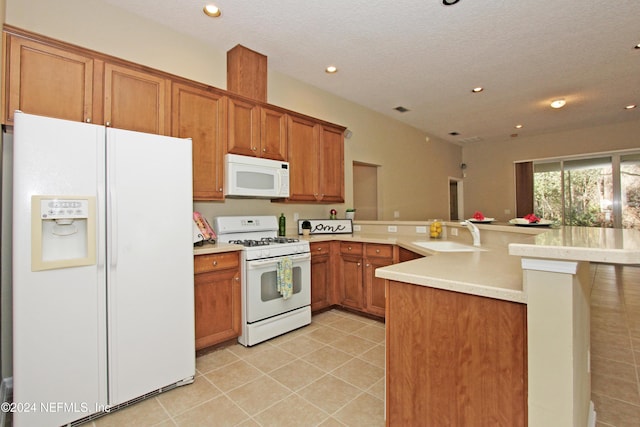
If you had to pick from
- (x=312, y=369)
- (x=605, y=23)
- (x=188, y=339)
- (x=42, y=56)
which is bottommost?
(x=312, y=369)

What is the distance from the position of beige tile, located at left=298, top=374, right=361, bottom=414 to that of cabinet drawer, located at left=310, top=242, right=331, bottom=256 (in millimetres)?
1390

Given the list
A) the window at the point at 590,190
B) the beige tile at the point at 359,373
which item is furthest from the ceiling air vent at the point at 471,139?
the beige tile at the point at 359,373

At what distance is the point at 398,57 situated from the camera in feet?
10.6

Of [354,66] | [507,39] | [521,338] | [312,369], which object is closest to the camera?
[521,338]

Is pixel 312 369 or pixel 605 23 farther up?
pixel 605 23

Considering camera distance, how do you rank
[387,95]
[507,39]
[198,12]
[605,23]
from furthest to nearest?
[387,95] → [507,39] → [605,23] → [198,12]

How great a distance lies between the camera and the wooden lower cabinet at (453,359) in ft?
3.59

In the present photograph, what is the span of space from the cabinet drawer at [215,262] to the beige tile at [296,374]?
92cm

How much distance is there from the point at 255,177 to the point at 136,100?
1149 mm

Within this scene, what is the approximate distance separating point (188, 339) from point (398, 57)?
10.9ft

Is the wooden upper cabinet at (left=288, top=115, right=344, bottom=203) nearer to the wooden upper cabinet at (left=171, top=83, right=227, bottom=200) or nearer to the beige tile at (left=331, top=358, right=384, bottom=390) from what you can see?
the wooden upper cabinet at (left=171, top=83, right=227, bottom=200)

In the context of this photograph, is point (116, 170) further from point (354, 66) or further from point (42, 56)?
point (354, 66)

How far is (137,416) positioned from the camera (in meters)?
1.71

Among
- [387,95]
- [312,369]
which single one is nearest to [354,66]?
[387,95]
